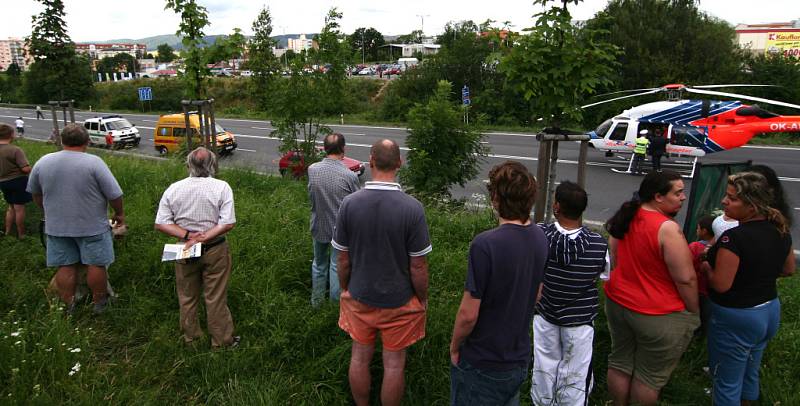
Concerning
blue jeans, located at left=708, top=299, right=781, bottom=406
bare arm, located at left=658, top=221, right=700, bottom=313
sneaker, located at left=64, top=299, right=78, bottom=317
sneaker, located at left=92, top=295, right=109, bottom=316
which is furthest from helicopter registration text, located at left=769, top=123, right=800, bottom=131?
sneaker, located at left=64, top=299, right=78, bottom=317

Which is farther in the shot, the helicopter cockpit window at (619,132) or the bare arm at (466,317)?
the helicopter cockpit window at (619,132)

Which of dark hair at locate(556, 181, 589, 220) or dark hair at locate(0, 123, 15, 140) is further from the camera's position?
dark hair at locate(0, 123, 15, 140)

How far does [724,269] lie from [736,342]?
48 cm

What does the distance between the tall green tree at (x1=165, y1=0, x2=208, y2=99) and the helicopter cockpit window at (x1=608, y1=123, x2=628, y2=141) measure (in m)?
Answer: 13.8

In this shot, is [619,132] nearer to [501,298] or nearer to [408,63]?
[501,298]

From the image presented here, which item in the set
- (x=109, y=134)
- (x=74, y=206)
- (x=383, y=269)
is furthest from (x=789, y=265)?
(x=109, y=134)

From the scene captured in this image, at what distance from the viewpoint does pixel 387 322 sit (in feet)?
10.0

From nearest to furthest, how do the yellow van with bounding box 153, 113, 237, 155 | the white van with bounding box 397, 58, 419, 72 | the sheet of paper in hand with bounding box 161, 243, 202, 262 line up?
1. the sheet of paper in hand with bounding box 161, 243, 202, 262
2. the yellow van with bounding box 153, 113, 237, 155
3. the white van with bounding box 397, 58, 419, 72

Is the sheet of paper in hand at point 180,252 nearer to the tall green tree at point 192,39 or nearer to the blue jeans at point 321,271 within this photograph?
the blue jeans at point 321,271

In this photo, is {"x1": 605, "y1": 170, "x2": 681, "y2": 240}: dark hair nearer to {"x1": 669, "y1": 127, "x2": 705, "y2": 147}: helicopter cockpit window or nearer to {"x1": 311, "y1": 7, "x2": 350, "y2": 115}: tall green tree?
{"x1": 311, "y1": 7, "x2": 350, "y2": 115}: tall green tree

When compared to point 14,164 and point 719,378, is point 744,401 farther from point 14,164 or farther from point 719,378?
point 14,164

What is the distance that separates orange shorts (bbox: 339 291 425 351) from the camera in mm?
3049

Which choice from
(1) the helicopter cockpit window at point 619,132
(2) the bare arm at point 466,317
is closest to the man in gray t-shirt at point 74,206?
(2) the bare arm at point 466,317

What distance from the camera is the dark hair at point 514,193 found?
241 centimetres
